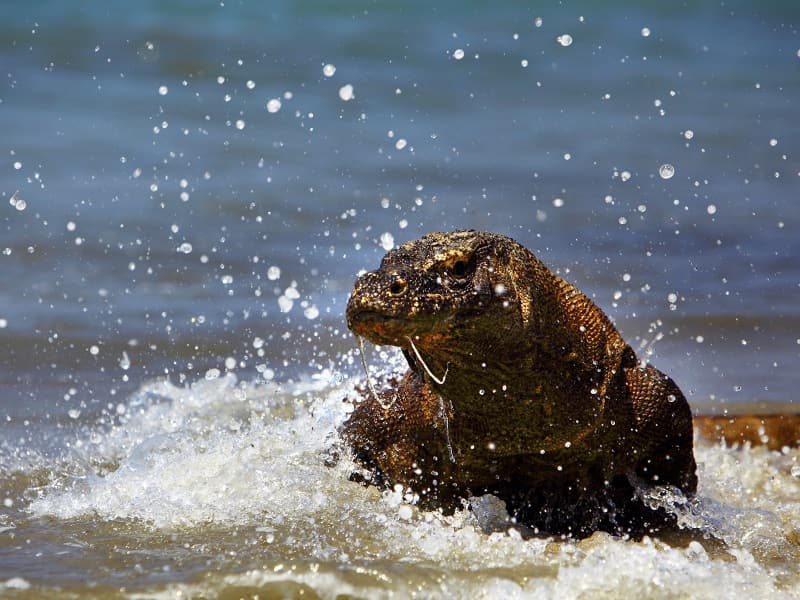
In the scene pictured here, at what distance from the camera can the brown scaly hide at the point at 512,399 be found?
9.56 feet

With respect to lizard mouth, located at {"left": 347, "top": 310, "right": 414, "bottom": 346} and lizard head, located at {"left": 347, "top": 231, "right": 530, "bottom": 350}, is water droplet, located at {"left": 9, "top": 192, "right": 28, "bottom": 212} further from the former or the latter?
lizard mouth, located at {"left": 347, "top": 310, "right": 414, "bottom": 346}

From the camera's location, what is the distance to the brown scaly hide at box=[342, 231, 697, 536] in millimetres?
2914

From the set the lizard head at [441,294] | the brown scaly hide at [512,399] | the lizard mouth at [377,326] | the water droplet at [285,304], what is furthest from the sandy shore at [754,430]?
the water droplet at [285,304]

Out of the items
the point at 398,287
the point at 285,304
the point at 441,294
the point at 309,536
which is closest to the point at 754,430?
the point at 309,536

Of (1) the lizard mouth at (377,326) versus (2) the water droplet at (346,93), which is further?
(2) the water droplet at (346,93)

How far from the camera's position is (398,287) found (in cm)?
281

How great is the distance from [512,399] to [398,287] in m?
0.57

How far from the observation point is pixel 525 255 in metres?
3.24

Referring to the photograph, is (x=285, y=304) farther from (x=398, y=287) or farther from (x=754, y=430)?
(x=398, y=287)

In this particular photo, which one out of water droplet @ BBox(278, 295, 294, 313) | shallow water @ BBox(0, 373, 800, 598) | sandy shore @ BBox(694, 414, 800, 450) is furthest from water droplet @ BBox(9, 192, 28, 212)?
sandy shore @ BBox(694, 414, 800, 450)

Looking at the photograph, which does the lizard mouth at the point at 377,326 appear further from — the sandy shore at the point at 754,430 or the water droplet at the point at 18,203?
the water droplet at the point at 18,203

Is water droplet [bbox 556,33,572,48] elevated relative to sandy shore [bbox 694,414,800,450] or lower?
elevated

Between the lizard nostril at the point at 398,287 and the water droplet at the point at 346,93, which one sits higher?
the water droplet at the point at 346,93

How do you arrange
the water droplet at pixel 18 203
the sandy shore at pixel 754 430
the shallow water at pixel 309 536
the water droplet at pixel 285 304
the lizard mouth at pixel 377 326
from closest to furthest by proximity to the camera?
the lizard mouth at pixel 377 326
the shallow water at pixel 309 536
the sandy shore at pixel 754 430
the water droplet at pixel 285 304
the water droplet at pixel 18 203
